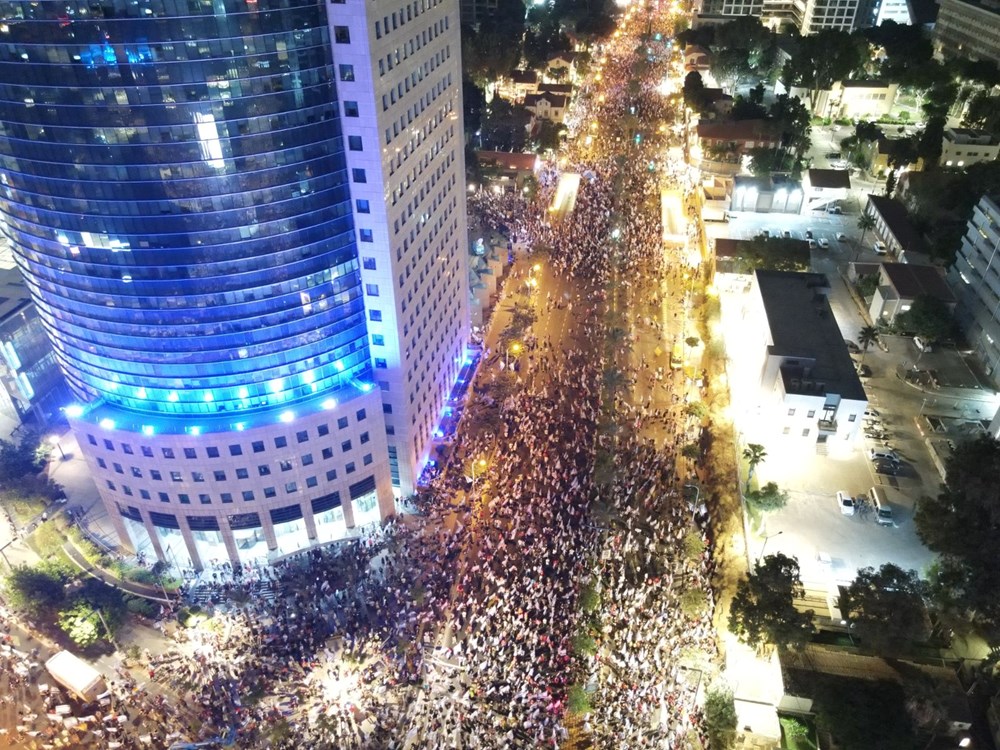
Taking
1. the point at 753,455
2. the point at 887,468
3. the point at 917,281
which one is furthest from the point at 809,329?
the point at 917,281

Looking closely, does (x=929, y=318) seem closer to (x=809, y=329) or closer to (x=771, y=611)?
(x=809, y=329)

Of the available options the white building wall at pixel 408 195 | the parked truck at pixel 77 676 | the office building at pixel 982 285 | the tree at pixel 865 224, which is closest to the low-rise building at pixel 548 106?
the tree at pixel 865 224

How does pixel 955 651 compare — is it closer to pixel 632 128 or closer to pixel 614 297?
pixel 614 297

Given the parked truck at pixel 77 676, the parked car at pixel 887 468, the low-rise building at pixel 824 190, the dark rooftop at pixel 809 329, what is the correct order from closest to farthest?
1. the parked truck at pixel 77 676
2. the parked car at pixel 887 468
3. the dark rooftop at pixel 809 329
4. the low-rise building at pixel 824 190

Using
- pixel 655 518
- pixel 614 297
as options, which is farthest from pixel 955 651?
pixel 614 297

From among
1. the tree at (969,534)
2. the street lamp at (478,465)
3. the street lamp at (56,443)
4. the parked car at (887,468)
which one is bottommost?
the street lamp at (56,443)

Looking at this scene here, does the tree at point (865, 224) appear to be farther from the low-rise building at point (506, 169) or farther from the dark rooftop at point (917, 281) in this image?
the low-rise building at point (506, 169)
